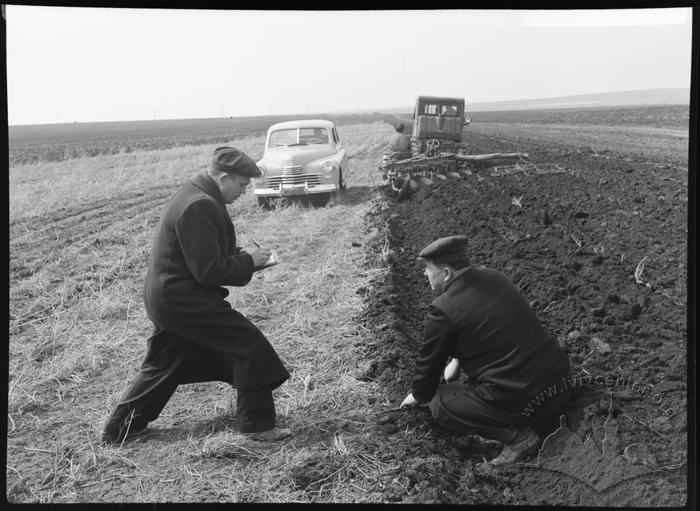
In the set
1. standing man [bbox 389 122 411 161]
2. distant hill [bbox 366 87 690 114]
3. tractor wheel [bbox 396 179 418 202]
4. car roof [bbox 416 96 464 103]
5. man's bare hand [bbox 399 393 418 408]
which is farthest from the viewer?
tractor wheel [bbox 396 179 418 202]

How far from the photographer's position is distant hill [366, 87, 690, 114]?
12.0 feet

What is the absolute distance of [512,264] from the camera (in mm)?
4535

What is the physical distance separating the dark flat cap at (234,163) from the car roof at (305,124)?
116 cm

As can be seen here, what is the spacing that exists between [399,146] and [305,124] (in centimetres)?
81

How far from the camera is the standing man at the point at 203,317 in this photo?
3191mm

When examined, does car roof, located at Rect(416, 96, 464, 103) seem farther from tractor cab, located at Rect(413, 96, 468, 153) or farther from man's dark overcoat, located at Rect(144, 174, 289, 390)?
man's dark overcoat, located at Rect(144, 174, 289, 390)

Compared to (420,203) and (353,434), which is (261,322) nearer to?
(353,434)

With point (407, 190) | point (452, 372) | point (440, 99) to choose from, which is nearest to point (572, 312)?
point (452, 372)

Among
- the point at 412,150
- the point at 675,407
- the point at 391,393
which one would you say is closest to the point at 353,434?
the point at 391,393

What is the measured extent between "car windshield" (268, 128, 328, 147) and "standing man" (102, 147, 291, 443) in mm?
1206

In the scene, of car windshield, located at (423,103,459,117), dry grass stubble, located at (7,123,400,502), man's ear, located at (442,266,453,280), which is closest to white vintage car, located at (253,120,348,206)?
dry grass stubble, located at (7,123,400,502)

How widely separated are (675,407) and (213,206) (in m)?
2.87

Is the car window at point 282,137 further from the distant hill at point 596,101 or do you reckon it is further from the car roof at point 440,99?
the car roof at point 440,99

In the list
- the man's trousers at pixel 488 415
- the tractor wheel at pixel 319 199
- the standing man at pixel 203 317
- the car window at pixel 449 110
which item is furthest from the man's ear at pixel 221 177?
the man's trousers at pixel 488 415
